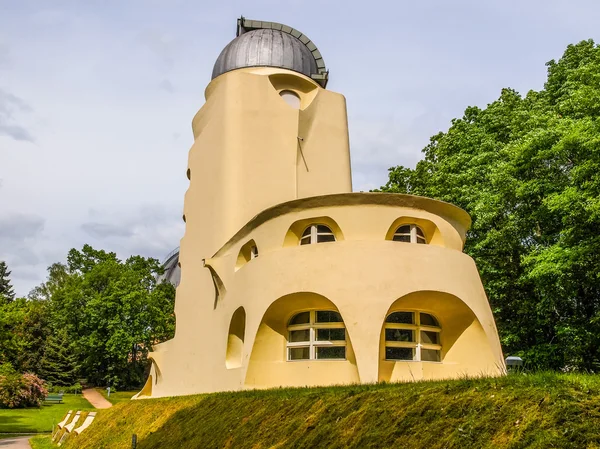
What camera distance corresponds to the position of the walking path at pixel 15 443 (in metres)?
19.9

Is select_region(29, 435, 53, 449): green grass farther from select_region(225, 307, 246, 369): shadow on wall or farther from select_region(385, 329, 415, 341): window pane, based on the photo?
select_region(385, 329, 415, 341): window pane

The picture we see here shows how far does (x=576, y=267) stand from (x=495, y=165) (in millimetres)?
5817

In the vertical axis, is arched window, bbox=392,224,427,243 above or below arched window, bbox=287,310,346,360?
above

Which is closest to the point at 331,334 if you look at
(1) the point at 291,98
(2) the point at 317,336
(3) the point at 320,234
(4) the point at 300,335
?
(2) the point at 317,336

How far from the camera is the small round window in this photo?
76.5 ft

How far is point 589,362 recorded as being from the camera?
19.8 metres

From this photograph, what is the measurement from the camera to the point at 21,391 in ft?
118

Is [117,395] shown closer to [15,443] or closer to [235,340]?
[15,443]

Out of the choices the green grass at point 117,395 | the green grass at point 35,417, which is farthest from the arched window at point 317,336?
the green grass at point 117,395

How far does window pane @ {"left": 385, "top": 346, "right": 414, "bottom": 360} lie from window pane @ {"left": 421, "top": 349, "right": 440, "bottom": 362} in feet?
1.33

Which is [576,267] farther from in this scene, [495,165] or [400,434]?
[400,434]

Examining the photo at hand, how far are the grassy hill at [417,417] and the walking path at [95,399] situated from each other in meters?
29.2

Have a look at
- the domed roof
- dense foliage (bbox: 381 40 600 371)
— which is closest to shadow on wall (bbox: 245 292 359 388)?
dense foliage (bbox: 381 40 600 371)

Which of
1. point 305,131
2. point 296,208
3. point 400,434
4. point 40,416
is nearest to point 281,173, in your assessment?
point 305,131
